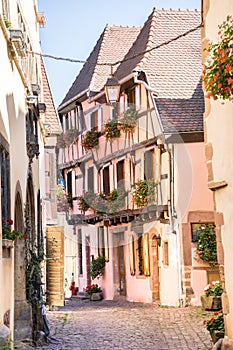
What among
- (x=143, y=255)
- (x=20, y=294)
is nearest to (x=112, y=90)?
(x=20, y=294)

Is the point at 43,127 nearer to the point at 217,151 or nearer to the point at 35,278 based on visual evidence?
the point at 35,278

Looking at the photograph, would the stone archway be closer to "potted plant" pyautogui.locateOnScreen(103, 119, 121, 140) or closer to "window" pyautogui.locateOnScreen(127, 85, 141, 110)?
"window" pyautogui.locateOnScreen(127, 85, 141, 110)

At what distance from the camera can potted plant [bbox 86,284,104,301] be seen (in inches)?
1064

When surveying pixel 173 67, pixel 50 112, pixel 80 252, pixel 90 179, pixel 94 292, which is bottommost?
pixel 94 292

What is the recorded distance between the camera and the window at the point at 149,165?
22.2 m

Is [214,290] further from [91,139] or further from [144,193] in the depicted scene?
[91,139]

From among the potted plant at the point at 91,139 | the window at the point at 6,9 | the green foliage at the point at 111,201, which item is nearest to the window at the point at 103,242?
the green foliage at the point at 111,201

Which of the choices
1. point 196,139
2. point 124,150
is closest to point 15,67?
point 196,139

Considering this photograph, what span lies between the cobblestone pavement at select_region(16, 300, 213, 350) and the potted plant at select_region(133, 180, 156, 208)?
3093 millimetres

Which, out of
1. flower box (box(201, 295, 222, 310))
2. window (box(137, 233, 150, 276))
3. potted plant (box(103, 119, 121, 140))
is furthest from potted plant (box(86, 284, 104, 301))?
flower box (box(201, 295, 222, 310))

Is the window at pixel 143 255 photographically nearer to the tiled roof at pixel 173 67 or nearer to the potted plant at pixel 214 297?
the tiled roof at pixel 173 67

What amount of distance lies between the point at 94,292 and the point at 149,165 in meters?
6.67

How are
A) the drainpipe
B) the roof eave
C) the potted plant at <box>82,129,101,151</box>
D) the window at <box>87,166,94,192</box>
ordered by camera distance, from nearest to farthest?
the drainpipe < the potted plant at <box>82,129,101,151</box> < the window at <box>87,166,94,192</box> < the roof eave

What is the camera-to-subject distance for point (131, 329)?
1447 centimetres
